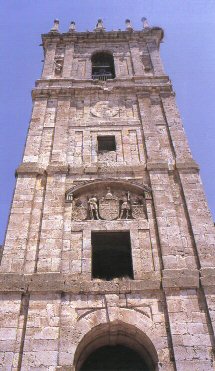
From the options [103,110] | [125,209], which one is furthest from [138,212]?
[103,110]

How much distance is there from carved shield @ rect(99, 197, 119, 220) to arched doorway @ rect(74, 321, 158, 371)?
343 centimetres

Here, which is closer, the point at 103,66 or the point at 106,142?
the point at 106,142

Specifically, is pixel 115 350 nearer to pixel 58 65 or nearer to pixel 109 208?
pixel 109 208

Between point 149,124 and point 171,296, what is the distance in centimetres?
780

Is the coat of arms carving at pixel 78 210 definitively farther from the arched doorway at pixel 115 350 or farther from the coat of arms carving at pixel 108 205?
the arched doorway at pixel 115 350

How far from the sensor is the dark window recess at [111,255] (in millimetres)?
13297

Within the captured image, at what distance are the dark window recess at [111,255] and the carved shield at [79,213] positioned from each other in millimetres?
718

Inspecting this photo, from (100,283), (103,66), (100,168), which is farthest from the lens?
(103,66)

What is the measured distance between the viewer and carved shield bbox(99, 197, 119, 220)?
44.4 feet

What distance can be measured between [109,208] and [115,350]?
3.93 m

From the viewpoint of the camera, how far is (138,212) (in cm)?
1371

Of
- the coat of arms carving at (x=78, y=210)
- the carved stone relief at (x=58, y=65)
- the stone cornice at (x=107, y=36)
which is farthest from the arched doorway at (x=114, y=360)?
the stone cornice at (x=107, y=36)

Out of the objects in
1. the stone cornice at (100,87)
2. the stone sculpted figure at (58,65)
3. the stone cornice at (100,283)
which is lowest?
the stone cornice at (100,283)

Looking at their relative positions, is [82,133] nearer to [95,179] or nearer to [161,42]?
[95,179]
